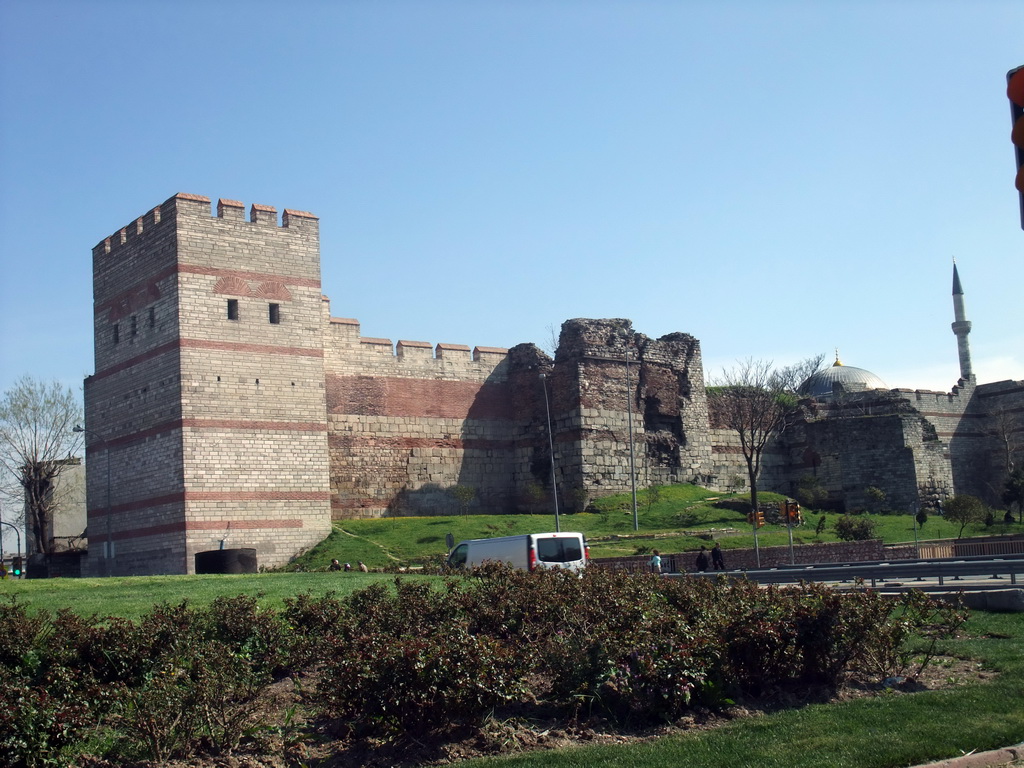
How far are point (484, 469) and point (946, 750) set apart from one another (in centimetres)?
3506

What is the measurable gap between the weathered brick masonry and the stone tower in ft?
0.21

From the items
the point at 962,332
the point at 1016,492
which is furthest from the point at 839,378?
the point at 1016,492

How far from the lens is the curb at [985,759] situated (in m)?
8.02

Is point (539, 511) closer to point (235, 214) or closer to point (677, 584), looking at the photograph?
point (235, 214)

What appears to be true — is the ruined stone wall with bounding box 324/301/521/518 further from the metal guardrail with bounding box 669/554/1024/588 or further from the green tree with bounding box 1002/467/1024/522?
the green tree with bounding box 1002/467/1024/522

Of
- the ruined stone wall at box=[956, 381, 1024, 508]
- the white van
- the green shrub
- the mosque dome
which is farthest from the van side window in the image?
the mosque dome

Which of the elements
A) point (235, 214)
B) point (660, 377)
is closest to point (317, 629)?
point (235, 214)

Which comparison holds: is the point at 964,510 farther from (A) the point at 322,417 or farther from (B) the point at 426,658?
(B) the point at 426,658

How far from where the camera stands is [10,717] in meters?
7.76

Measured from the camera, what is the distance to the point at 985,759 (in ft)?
26.6

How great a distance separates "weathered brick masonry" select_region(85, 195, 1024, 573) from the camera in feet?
110

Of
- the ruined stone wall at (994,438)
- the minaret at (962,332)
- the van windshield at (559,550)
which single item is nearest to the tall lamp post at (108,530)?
the van windshield at (559,550)

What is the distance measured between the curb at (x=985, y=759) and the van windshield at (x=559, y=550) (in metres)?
14.4

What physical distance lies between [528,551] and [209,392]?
595 inches
